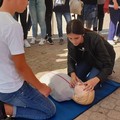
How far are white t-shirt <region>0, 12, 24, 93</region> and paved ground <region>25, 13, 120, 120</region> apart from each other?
2.10 ft

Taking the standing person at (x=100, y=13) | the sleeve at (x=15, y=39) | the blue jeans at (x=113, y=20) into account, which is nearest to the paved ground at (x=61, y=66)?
the blue jeans at (x=113, y=20)

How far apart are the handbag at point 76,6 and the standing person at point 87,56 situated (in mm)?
1387

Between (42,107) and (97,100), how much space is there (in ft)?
1.95

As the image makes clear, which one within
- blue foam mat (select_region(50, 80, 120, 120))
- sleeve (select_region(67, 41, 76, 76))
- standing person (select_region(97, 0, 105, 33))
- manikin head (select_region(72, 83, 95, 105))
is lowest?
Answer: blue foam mat (select_region(50, 80, 120, 120))

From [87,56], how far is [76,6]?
58.4 inches

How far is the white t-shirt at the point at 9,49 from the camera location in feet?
5.14

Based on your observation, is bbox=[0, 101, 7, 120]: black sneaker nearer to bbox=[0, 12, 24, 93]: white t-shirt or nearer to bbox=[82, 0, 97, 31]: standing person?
bbox=[0, 12, 24, 93]: white t-shirt

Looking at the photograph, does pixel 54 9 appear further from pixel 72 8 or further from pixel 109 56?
pixel 109 56

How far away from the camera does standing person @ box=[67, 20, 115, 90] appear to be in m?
2.19

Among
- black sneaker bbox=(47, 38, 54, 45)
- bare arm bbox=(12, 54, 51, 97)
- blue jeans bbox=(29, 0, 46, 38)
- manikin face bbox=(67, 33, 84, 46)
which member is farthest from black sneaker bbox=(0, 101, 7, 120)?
black sneaker bbox=(47, 38, 54, 45)

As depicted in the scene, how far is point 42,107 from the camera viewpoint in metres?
1.98

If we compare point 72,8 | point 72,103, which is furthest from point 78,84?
point 72,8

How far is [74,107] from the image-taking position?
2230mm

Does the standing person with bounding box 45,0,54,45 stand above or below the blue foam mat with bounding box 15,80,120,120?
above
